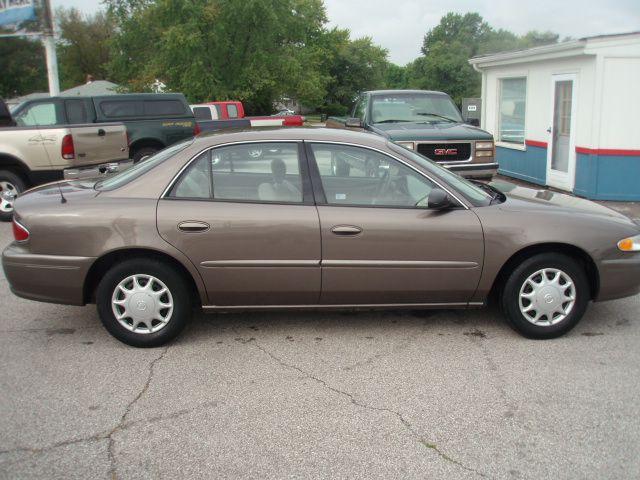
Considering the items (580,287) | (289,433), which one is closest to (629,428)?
(580,287)

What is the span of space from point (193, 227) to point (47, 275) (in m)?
1.11

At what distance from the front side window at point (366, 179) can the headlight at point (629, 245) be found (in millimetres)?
1469

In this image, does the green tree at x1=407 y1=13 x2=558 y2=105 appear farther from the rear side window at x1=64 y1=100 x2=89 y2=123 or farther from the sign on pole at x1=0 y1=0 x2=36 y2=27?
the rear side window at x1=64 y1=100 x2=89 y2=123

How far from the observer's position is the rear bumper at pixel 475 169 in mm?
9594

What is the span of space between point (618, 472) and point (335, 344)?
6.93 feet

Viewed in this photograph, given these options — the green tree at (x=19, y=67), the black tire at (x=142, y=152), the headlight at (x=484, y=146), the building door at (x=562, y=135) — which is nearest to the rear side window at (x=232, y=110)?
the black tire at (x=142, y=152)

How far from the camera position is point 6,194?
9438mm

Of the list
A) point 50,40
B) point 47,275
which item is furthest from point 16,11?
point 47,275

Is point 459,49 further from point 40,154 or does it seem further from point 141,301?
point 141,301

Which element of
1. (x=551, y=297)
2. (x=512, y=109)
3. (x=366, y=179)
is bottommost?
(x=551, y=297)

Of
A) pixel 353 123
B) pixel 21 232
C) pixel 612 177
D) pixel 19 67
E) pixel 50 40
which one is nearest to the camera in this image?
pixel 21 232

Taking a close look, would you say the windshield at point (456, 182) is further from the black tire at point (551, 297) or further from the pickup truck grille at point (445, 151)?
the pickup truck grille at point (445, 151)

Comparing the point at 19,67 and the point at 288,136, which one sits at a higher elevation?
the point at 19,67

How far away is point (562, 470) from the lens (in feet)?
9.89
